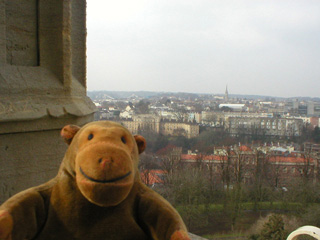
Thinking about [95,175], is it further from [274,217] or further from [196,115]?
[196,115]

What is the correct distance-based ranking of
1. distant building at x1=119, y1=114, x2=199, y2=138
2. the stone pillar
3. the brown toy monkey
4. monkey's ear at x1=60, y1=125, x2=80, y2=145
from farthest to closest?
distant building at x1=119, y1=114, x2=199, y2=138 → the stone pillar → monkey's ear at x1=60, y1=125, x2=80, y2=145 → the brown toy monkey

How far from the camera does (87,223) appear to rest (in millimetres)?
1614

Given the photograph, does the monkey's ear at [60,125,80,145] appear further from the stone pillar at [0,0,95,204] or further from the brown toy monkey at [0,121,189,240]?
the stone pillar at [0,0,95,204]

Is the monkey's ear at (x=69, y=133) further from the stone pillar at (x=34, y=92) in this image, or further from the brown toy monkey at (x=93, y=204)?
the stone pillar at (x=34, y=92)

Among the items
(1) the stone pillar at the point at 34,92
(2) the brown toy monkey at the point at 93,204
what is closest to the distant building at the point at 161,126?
(1) the stone pillar at the point at 34,92

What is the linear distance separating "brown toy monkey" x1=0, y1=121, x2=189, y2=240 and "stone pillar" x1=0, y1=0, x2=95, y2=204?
144cm

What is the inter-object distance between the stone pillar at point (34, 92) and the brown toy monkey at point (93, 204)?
56.5 inches

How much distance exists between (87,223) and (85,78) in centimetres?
289

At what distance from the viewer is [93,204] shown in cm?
160

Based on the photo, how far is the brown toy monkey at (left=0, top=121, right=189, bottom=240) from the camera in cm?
148

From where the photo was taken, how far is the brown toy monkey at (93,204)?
4.87ft

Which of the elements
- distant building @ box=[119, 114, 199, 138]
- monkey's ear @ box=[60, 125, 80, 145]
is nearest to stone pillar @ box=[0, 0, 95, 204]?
monkey's ear @ box=[60, 125, 80, 145]

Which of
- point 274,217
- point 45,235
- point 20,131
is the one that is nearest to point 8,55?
point 20,131

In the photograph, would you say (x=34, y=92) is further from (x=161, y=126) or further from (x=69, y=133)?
(x=161, y=126)
